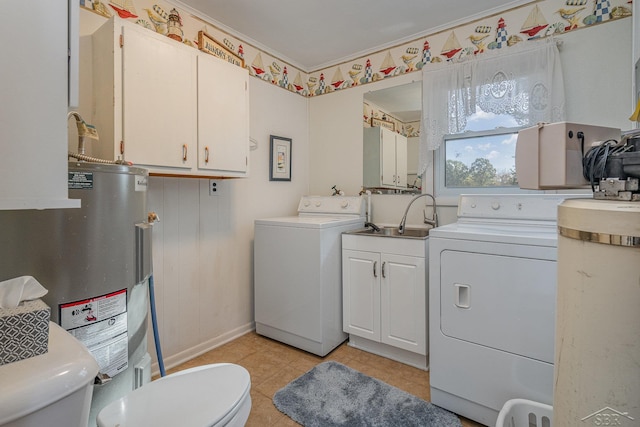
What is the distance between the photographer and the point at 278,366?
2.18 meters

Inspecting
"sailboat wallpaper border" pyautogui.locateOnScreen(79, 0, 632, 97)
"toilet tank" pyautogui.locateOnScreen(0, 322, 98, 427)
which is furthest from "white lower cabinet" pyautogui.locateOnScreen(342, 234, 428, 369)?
Result: "toilet tank" pyautogui.locateOnScreen(0, 322, 98, 427)

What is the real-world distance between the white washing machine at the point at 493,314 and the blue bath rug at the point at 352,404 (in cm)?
12

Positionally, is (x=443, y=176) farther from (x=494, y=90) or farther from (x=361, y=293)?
(x=361, y=293)

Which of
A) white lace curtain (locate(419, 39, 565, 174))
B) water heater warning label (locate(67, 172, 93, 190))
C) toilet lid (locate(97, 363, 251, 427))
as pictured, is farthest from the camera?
white lace curtain (locate(419, 39, 565, 174))

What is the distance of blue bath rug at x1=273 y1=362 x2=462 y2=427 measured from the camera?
1.63 metres

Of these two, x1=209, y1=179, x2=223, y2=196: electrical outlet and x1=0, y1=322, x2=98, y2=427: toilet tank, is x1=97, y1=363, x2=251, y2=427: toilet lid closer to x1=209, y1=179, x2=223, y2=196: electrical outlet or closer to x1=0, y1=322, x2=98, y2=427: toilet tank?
x1=0, y1=322, x2=98, y2=427: toilet tank

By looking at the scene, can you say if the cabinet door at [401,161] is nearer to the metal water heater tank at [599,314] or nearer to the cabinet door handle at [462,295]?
the cabinet door handle at [462,295]

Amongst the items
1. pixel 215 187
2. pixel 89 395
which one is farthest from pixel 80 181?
pixel 215 187

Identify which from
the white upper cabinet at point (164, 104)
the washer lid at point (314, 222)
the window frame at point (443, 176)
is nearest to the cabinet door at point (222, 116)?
the white upper cabinet at point (164, 104)

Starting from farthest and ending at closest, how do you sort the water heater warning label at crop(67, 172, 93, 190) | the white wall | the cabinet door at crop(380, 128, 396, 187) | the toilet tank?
the cabinet door at crop(380, 128, 396, 187)
the white wall
the water heater warning label at crop(67, 172, 93, 190)
the toilet tank

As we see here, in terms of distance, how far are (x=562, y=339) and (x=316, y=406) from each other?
4.59 feet

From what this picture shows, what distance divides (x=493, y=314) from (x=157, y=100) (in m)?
2.11

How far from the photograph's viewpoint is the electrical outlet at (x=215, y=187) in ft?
7.93

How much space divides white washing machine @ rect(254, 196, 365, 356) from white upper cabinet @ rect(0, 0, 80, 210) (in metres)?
1.69
